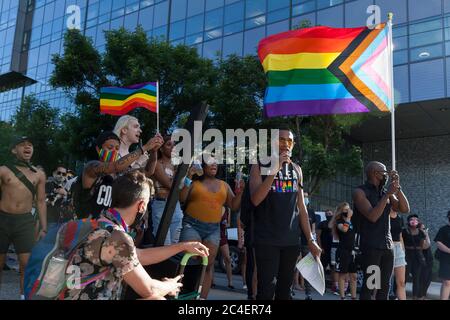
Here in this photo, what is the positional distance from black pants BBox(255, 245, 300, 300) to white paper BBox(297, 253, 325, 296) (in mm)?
116

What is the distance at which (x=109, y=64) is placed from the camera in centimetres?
1678

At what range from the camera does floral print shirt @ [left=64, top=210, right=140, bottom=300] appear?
7.54 ft

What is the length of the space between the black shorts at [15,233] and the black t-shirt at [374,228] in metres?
3.70

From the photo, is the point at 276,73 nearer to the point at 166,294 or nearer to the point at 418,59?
the point at 166,294

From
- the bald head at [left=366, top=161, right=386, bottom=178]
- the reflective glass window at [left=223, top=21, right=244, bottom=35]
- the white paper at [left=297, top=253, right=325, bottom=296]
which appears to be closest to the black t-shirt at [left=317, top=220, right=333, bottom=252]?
the bald head at [left=366, top=161, right=386, bottom=178]

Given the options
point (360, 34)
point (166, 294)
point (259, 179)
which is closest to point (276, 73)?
point (360, 34)

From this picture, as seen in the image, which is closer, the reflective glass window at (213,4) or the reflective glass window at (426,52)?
the reflective glass window at (426,52)

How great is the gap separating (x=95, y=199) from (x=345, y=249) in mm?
5555

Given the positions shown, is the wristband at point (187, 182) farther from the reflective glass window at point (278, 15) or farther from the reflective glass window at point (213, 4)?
the reflective glass window at point (213, 4)

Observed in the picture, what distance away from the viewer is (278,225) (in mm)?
3820

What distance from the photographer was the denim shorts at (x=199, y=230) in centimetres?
495

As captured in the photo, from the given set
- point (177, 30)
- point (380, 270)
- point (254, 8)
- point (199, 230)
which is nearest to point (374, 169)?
point (380, 270)

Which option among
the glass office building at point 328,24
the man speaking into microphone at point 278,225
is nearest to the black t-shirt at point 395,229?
the man speaking into microphone at point 278,225

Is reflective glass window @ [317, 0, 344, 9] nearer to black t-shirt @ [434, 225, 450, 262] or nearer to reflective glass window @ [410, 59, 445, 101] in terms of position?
reflective glass window @ [410, 59, 445, 101]
